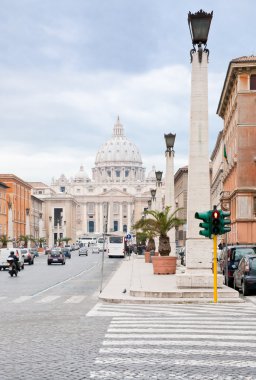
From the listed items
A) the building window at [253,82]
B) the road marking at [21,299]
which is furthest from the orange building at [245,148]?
the road marking at [21,299]

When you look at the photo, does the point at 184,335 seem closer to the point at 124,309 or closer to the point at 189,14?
the point at 124,309

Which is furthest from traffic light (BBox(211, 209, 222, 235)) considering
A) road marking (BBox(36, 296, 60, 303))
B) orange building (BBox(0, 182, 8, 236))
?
orange building (BBox(0, 182, 8, 236))

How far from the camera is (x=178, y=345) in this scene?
11.2 m

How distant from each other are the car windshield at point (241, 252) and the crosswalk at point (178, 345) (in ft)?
36.9

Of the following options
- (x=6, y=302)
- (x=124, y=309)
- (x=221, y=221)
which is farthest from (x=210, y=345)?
(x=6, y=302)

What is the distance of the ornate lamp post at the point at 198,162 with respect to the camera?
23750 mm

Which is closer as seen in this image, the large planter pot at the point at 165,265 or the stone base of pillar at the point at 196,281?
the stone base of pillar at the point at 196,281

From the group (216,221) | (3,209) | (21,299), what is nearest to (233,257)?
(21,299)

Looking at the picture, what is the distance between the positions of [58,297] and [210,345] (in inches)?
545

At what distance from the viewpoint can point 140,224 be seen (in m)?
45.3

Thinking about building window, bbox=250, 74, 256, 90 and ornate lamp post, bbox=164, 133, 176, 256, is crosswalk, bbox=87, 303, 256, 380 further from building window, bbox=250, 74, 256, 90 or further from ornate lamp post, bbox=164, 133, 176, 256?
building window, bbox=250, 74, 256, 90

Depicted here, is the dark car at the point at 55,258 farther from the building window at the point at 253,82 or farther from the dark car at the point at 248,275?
the dark car at the point at 248,275

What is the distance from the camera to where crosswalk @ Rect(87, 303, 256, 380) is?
885 centimetres

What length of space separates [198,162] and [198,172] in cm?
30
